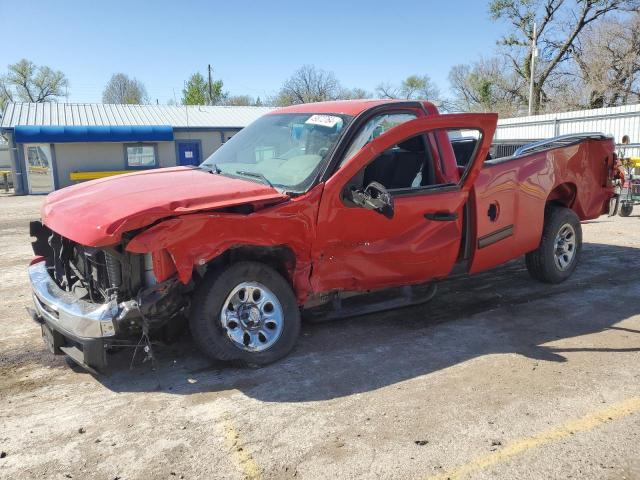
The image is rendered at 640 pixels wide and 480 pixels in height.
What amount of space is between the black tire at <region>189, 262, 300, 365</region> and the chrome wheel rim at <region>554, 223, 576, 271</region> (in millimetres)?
3681

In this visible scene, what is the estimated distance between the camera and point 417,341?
4664 millimetres

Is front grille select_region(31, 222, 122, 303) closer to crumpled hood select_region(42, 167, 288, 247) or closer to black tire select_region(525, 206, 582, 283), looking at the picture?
crumpled hood select_region(42, 167, 288, 247)

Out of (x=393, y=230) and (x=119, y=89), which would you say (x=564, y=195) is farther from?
(x=119, y=89)

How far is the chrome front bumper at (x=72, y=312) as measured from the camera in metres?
3.52

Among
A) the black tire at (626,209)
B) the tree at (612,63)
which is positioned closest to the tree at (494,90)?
the tree at (612,63)

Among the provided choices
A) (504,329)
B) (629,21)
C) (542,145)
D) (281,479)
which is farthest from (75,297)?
(629,21)

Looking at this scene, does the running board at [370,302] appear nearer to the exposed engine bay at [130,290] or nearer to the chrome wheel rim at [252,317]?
the chrome wheel rim at [252,317]

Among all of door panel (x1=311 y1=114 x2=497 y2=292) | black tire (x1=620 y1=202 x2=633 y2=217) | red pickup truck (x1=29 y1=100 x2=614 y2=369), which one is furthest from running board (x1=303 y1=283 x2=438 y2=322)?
black tire (x1=620 y1=202 x2=633 y2=217)

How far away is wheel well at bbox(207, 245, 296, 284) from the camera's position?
13.3 feet

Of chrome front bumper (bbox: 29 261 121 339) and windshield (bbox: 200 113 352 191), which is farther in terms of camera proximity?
windshield (bbox: 200 113 352 191)

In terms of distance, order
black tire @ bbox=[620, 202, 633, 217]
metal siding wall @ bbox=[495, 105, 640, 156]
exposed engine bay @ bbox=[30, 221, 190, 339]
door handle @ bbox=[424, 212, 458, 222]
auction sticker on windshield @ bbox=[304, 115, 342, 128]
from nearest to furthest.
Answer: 1. exposed engine bay @ bbox=[30, 221, 190, 339]
2. auction sticker on windshield @ bbox=[304, 115, 342, 128]
3. door handle @ bbox=[424, 212, 458, 222]
4. black tire @ bbox=[620, 202, 633, 217]
5. metal siding wall @ bbox=[495, 105, 640, 156]

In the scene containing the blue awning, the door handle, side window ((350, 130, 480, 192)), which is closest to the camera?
the door handle

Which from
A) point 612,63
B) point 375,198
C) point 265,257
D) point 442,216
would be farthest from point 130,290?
point 612,63

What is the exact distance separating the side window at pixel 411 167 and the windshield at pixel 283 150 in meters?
0.54
